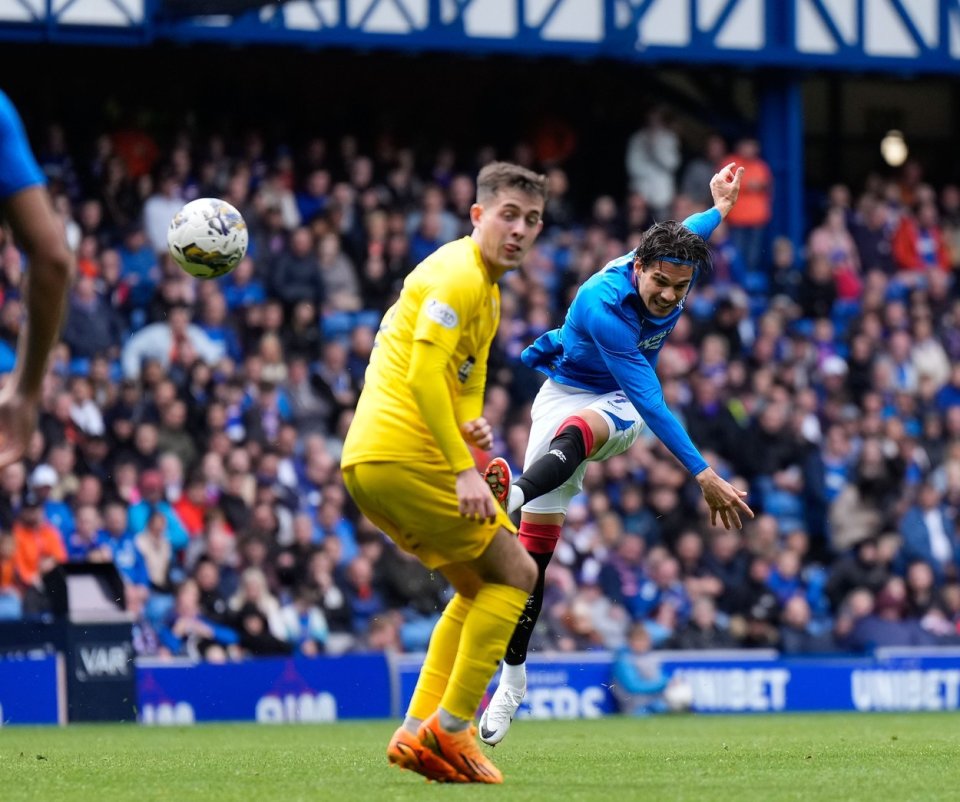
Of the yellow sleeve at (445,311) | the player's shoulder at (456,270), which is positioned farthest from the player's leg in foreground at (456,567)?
the player's shoulder at (456,270)

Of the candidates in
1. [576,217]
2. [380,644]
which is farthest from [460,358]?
[576,217]

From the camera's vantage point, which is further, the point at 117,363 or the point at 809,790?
the point at 117,363

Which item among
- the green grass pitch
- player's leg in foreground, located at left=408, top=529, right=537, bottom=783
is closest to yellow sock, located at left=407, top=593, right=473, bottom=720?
player's leg in foreground, located at left=408, top=529, right=537, bottom=783

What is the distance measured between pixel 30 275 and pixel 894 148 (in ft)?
72.9

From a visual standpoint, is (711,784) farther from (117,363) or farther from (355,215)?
(355,215)

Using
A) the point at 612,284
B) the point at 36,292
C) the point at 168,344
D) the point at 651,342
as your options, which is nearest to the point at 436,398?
the point at 36,292

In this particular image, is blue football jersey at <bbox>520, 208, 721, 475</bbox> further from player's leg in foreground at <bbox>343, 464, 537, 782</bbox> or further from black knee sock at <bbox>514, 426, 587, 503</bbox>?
player's leg in foreground at <bbox>343, 464, 537, 782</bbox>

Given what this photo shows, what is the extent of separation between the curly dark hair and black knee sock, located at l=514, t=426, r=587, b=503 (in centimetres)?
92

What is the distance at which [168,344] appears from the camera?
16.9 meters

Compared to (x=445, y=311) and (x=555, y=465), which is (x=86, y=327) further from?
(x=445, y=311)

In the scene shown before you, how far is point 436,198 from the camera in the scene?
1917 cm

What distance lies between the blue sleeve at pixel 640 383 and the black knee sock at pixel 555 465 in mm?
347

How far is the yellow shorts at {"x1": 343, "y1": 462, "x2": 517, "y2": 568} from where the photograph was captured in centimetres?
732

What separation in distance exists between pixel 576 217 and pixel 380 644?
7614 millimetres
